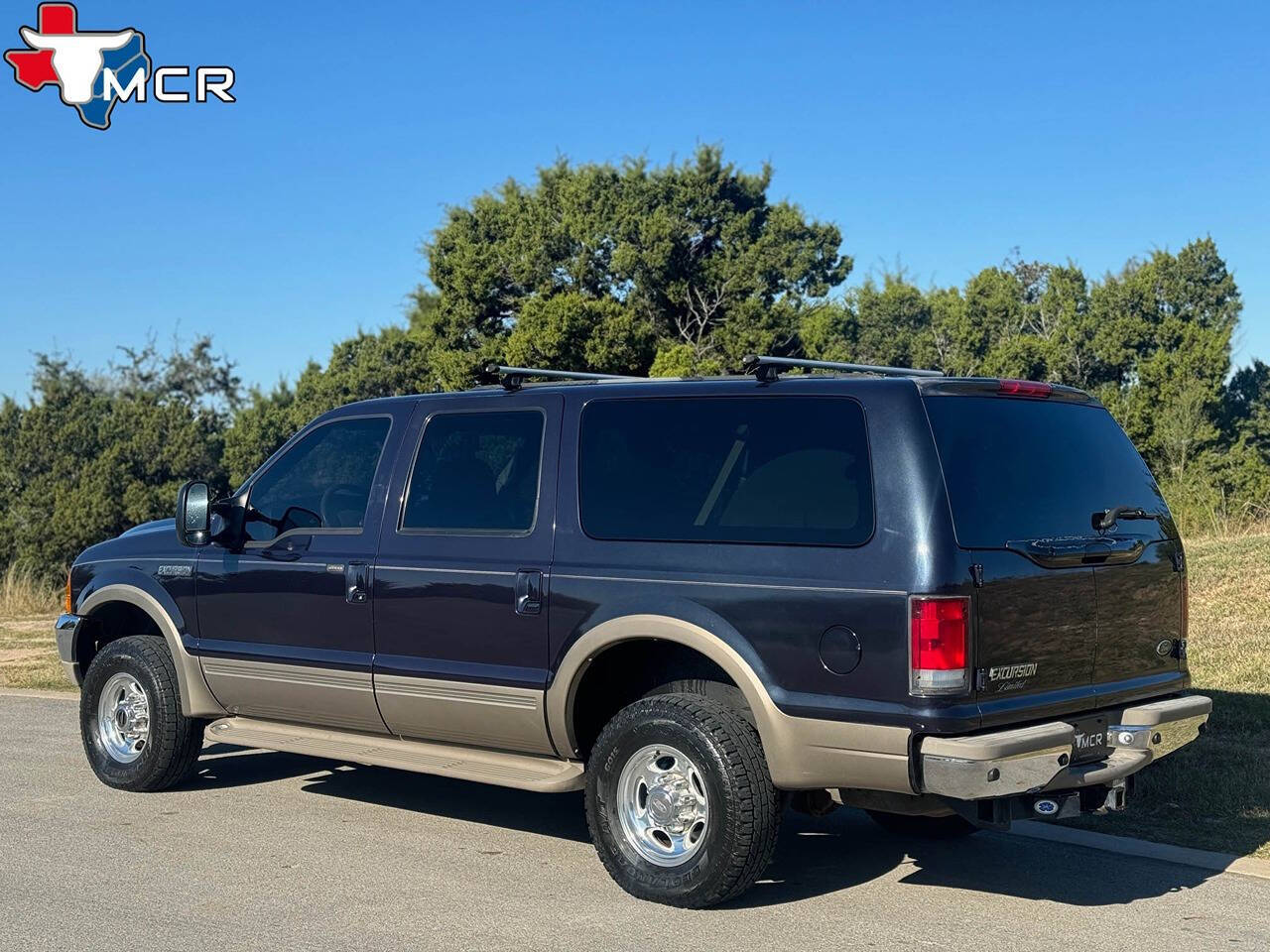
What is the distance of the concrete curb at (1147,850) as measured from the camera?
6465 mm

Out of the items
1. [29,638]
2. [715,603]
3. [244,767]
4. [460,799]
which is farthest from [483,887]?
[29,638]

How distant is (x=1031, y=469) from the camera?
19.4 feet

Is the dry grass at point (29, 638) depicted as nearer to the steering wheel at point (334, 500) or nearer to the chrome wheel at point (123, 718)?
the chrome wheel at point (123, 718)

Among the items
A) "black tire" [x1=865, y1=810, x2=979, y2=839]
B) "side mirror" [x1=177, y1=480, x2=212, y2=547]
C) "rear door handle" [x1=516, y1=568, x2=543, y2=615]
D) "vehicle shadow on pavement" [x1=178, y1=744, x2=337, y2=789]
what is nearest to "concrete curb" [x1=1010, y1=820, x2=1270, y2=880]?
"black tire" [x1=865, y1=810, x2=979, y2=839]

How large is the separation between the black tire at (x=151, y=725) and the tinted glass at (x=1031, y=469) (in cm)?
456

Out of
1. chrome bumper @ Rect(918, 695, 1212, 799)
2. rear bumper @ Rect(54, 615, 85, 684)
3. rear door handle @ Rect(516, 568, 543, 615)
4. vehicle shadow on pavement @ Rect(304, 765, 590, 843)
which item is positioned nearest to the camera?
chrome bumper @ Rect(918, 695, 1212, 799)

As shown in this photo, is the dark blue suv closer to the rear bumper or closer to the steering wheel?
the steering wheel

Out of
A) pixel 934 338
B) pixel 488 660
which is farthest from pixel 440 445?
pixel 934 338

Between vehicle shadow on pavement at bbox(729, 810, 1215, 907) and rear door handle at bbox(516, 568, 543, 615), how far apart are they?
1513 millimetres

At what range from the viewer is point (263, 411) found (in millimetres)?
63156

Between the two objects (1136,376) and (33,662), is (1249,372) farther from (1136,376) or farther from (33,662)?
(33,662)

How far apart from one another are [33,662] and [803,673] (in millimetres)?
10794

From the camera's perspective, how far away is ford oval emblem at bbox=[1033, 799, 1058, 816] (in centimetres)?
562

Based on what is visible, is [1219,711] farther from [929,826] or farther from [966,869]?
[966,869]
